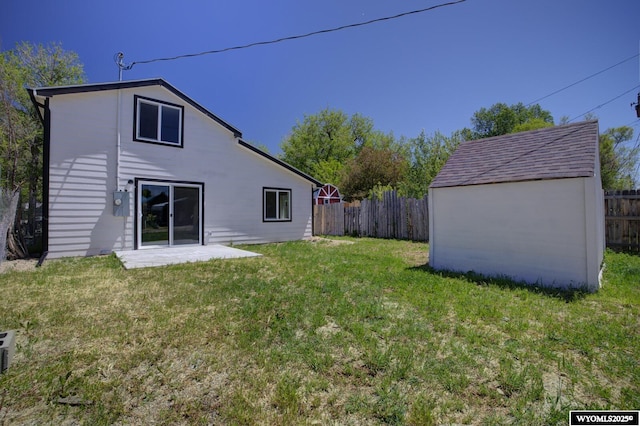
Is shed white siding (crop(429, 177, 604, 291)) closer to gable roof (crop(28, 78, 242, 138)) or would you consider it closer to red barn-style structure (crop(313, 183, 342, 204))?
gable roof (crop(28, 78, 242, 138))

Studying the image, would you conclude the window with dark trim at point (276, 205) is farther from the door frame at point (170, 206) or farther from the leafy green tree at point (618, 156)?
the leafy green tree at point (618, 156)

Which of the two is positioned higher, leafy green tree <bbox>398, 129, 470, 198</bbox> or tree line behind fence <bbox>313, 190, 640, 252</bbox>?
leafy green tree <bbox>398, 129, 470, 198</bbox>

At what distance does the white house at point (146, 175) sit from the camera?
7.52 metres

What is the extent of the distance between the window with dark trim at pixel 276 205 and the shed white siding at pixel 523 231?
6380 mm

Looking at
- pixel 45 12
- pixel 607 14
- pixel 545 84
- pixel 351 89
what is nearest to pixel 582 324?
pixel 607 14

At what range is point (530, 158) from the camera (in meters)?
5.94

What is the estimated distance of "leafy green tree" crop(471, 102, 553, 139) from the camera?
105 feet

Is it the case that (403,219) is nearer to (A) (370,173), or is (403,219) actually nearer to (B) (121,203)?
(B) (121,203)

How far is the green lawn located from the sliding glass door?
12.7ft

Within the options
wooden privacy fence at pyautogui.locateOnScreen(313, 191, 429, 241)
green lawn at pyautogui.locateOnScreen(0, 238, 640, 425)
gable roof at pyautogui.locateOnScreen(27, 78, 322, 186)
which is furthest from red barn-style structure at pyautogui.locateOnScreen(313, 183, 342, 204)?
green lawn at pyautogui.locateOnScreen(0, 238, 640, 425)

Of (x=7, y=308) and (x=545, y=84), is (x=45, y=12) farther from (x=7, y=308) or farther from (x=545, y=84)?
(x=545, y=84)

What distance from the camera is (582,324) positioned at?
3.40 metres

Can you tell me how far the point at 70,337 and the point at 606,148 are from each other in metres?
33.9

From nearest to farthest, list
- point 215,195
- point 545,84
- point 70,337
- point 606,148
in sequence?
point 70,337 < point 215,195 < point 545,84 < point 606,148
